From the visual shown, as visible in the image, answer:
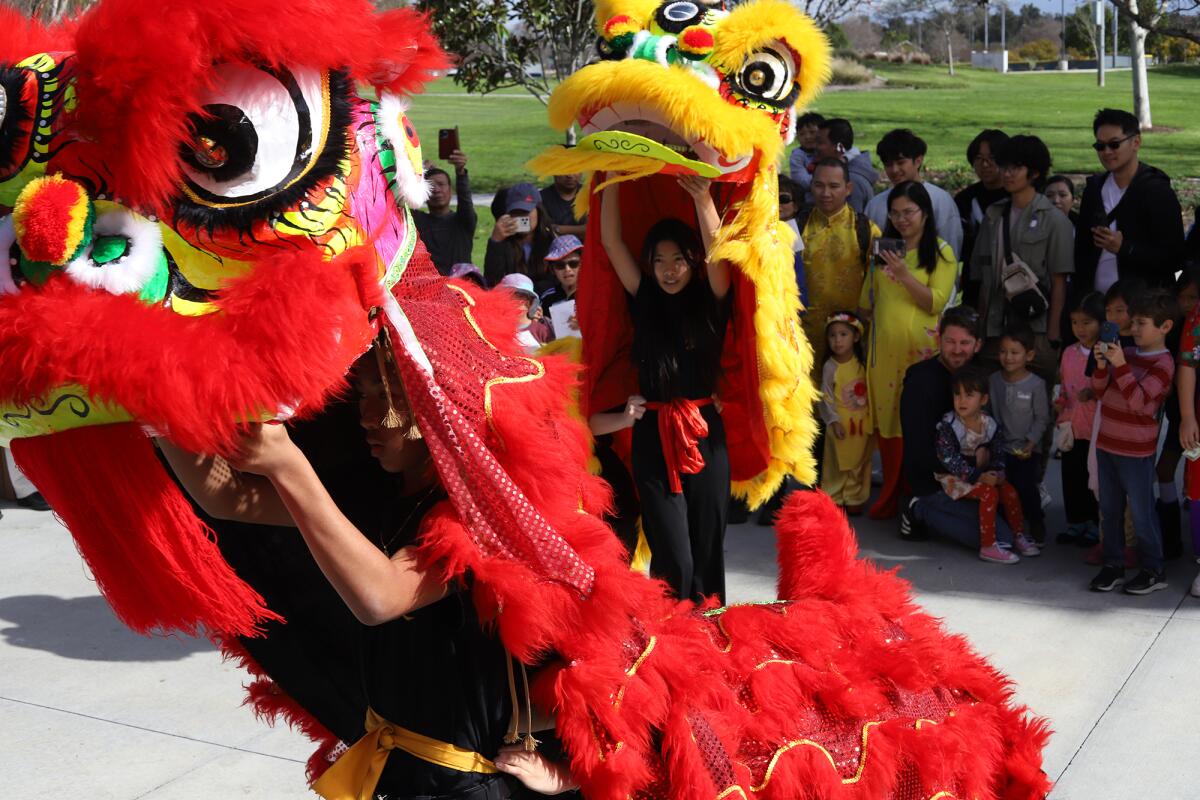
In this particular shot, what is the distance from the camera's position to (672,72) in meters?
3.71

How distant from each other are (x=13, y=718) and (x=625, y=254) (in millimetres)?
2639

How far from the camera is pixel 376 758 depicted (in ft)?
7.14

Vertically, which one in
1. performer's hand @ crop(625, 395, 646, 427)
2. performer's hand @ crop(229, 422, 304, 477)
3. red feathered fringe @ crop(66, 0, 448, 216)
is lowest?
performer's hand @ crop(625, 395, 646, 427)

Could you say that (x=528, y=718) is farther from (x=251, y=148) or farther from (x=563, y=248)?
(x=563, y=248)

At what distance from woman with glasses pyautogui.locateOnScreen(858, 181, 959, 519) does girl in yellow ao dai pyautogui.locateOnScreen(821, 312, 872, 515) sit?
0.31 ft

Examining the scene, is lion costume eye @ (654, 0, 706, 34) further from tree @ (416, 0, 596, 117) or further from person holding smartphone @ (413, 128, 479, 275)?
tree @ (416, 0, 596, 117)

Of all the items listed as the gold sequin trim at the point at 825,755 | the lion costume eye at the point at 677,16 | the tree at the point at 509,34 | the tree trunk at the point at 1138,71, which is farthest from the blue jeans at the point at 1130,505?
the tree trunk at the point at 1138,71

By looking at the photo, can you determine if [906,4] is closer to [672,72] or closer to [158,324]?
[672,72]

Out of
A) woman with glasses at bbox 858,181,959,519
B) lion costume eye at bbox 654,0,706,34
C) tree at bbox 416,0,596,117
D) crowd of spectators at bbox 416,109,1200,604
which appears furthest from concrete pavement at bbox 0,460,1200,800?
tree at bbox 416,0,596,117

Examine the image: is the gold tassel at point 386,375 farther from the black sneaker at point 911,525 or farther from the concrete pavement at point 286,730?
the black sneaker at point 911,525

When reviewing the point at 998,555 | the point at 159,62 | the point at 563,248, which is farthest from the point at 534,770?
the point at 563,248

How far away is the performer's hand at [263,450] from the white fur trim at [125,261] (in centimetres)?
25

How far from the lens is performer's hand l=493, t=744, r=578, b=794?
7.12 ft

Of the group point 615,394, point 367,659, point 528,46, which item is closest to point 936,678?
point 367,659
